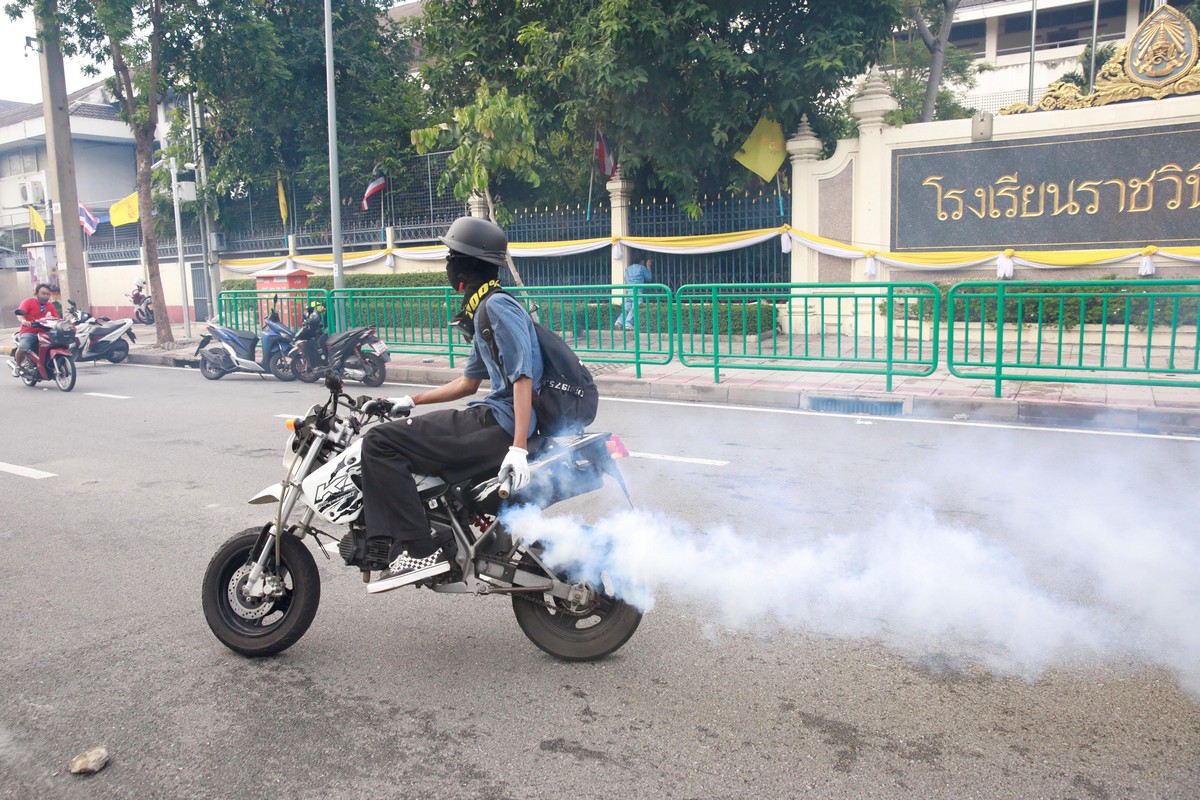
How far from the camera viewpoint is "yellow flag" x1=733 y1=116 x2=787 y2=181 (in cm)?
1603

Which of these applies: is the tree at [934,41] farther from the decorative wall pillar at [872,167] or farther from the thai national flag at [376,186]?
the thai national flag at [376,186]

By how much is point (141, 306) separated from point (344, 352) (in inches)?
650

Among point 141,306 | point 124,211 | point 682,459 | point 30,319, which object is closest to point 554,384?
point 682,459

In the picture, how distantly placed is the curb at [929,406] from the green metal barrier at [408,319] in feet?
8.02

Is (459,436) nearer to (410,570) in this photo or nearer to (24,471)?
(410,570)

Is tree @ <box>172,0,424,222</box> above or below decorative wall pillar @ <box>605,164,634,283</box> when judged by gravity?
above

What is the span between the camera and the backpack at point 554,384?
3479 millimetres

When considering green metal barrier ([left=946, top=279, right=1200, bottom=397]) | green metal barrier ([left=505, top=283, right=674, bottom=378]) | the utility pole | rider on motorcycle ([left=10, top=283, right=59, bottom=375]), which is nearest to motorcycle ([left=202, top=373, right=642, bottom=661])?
green metal barrier ([left=946, top=279, right=1200, bottom=397])

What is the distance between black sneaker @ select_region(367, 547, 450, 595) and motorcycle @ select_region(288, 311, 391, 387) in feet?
28.0

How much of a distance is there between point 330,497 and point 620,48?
517 inches

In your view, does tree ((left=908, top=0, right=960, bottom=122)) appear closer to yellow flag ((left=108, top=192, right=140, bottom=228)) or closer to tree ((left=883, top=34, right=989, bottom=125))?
tree ((left=883, top=34, right=989, bottom=125))

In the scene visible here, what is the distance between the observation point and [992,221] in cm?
1422

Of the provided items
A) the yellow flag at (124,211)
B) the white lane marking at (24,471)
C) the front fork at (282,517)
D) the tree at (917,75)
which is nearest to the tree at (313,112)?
the yellow flag at (124,211)

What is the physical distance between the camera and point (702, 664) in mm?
3615
